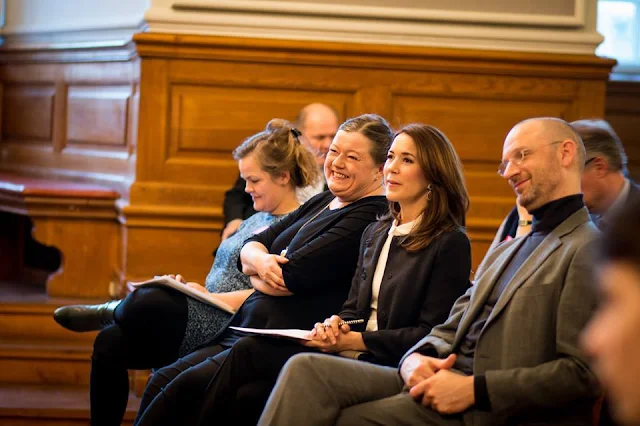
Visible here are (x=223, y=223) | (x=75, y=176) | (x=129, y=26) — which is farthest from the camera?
(x=75, y=176)

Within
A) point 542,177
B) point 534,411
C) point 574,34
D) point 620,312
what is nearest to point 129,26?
point 574,34

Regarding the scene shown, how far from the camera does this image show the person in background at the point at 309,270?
2.66 meters

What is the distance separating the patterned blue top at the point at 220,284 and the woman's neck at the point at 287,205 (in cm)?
2

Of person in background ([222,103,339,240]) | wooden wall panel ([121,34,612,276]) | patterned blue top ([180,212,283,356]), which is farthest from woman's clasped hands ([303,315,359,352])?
wooden wall panel ([121,34,612,276])

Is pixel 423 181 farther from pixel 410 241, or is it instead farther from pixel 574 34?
pixel 574 34

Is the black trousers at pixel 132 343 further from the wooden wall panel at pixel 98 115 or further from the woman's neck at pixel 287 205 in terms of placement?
the wooden wall panel at pixel 98 115

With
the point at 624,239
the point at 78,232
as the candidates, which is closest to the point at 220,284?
the point at 78,232

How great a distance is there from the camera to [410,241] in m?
2.47

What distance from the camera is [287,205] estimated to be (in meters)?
3.18

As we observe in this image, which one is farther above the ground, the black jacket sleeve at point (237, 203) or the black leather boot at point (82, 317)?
the black jacket sleeve at point (237, 203)

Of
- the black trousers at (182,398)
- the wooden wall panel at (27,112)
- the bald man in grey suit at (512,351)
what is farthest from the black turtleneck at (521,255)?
the wooden wall panel at (27,112)

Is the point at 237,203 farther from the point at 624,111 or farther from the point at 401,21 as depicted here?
the point at 624,111

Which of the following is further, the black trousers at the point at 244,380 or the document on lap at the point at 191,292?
the document on lap at the point at 191,292

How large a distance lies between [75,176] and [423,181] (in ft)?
8.55
